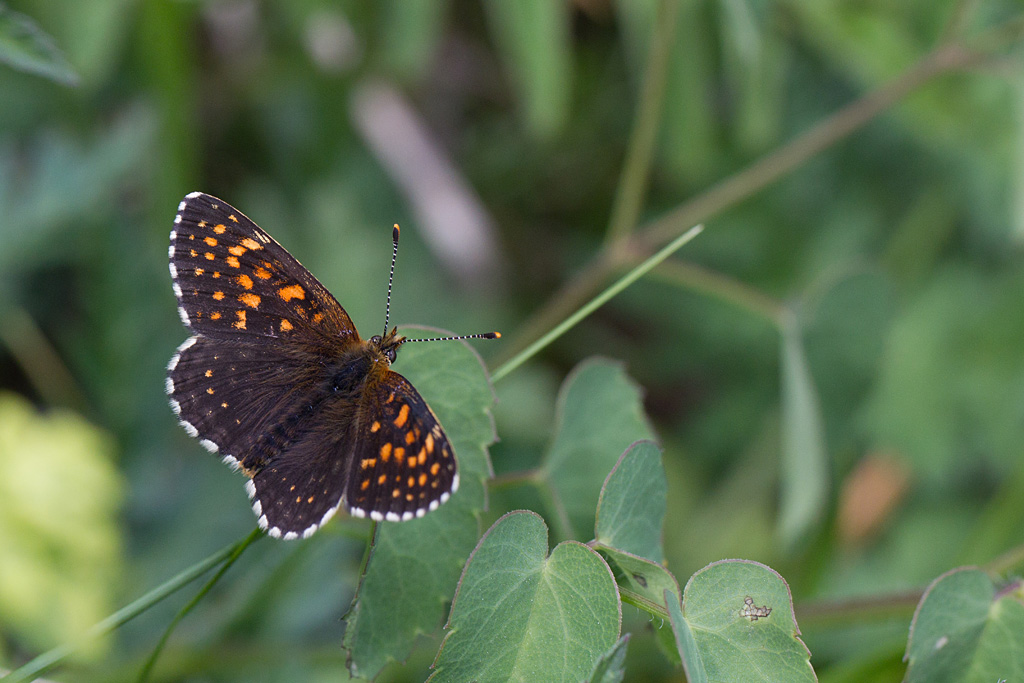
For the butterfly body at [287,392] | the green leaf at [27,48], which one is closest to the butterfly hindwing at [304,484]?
the butterfly body at [287,392]

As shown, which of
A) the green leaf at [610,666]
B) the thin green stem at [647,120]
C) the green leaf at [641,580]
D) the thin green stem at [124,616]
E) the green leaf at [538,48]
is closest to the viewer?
the green leaf at [610,666]

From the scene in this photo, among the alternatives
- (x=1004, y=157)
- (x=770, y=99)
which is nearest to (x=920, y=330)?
(x=1004, y=157)

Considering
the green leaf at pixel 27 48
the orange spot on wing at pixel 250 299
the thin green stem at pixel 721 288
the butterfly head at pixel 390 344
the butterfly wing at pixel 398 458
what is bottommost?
the thin green stem at pixel 721 288

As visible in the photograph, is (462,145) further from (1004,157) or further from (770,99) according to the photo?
(1004,157)

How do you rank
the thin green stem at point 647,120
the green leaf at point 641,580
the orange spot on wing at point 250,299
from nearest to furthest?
the green leaf at point 641,580
the orange spot on wing at point 250,299
the thin green stem at point 647,120

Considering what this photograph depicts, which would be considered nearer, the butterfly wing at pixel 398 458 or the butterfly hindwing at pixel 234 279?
the butterfly wing at pixel 398 458

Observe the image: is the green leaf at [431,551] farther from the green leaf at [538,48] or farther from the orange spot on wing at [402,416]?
the green leaf at [538,48]

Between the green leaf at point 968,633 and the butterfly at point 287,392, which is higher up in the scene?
the butterfly at point 287,392

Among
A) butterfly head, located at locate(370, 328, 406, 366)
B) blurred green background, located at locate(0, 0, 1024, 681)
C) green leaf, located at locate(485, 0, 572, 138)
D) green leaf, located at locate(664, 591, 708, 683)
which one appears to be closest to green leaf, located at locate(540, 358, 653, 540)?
blurred green background, located at locate(0, 0, 1024, 681)
